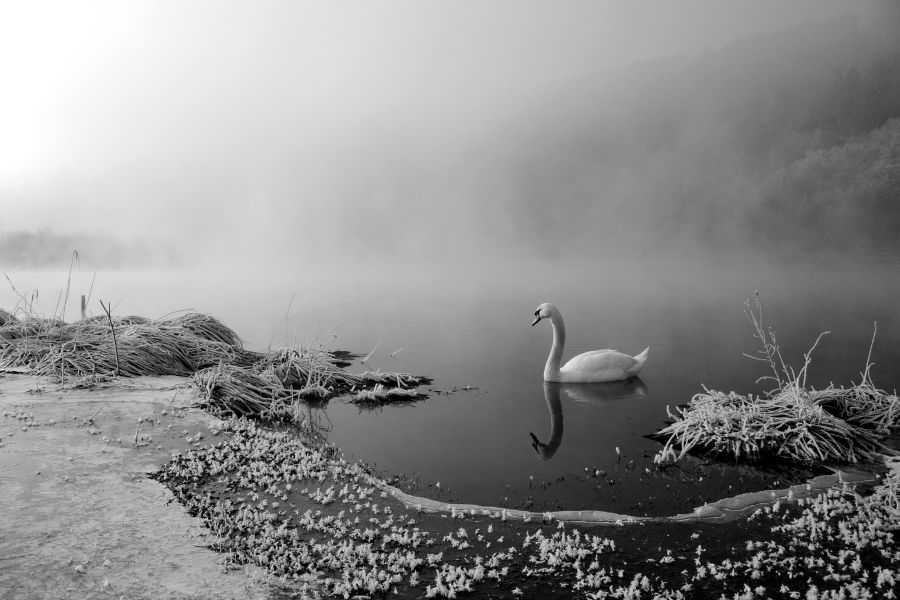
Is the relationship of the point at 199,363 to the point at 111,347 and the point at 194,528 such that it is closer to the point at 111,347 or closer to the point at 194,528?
the point at 111,347

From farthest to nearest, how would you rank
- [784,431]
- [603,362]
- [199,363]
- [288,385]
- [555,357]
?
[555,357] → [199,363] → [603,362] → [288,385] → [784,431]

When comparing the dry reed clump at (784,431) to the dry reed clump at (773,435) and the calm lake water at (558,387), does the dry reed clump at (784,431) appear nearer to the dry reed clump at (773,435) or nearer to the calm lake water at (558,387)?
the dry reed clump at (773,435)

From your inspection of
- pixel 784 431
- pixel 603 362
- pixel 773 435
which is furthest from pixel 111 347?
pixel 784 431

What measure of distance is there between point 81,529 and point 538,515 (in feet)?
13.8

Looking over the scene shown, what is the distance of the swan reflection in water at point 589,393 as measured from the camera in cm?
1020

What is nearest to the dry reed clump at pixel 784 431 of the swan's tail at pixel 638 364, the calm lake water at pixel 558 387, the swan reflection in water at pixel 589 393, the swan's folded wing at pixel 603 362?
the calm lake water at pixel 558 387

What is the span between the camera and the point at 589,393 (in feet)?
38.1

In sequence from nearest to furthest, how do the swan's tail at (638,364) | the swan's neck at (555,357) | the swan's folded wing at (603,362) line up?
1. the swan's folded wing at (603,362)
2. the swan's neck at (555,357)
3. the swan's tail at (638,364)

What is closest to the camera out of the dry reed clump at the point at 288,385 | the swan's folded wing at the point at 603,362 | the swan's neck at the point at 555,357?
the dry reed clump at the point at 288,385

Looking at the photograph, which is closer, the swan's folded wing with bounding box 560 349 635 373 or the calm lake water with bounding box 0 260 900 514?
the calm lake water with bounding box 0 260 900 514

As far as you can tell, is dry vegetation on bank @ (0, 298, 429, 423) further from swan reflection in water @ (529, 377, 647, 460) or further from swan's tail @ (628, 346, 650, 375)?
swan's tail @ (628, 346, 650, 375)

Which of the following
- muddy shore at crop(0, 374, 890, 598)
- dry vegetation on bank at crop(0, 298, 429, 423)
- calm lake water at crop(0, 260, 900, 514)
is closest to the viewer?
muddy shore at crop(0, 374, 890, 598)

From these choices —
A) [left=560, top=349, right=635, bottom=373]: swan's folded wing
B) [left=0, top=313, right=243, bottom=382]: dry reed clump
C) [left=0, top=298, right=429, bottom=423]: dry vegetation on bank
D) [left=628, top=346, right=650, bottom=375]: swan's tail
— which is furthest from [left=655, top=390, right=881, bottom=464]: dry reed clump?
[left=0, top=313, right=243, bottom=382]: dry reed clump

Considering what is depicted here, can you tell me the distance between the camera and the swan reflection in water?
10195mm
